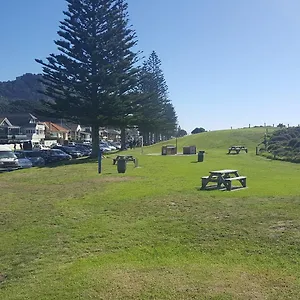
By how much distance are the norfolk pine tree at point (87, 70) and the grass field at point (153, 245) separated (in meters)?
22.7

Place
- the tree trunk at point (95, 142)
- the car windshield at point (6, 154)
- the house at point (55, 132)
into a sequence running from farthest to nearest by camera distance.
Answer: the house at point (55, 132), the tree trunk at point (95, 142), the car windshield at point (6, 154)

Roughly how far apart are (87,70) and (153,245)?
1162 inches

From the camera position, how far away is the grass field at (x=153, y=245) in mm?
5844

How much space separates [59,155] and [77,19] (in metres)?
11.9

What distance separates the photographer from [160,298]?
547 centimetres

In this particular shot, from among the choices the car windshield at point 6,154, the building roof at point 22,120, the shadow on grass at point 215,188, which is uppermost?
the building roof at point 22,120

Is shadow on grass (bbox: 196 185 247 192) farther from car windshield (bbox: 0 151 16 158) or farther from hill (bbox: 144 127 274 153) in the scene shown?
hill (bbox: 144 127 274 153)

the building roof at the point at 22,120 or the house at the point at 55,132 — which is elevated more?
the building roof at the point at 22,120

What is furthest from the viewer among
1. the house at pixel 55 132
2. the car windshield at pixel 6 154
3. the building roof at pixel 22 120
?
the house at pixel 55 132

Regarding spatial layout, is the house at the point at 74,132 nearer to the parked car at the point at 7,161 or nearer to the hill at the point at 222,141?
the hill at the point at 222,141

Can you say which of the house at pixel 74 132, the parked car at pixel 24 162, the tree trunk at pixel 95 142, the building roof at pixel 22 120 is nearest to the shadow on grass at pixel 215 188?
Answer: the parked car at pixel 24 162

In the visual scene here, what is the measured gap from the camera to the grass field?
5.84m

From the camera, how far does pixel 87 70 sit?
116 feet

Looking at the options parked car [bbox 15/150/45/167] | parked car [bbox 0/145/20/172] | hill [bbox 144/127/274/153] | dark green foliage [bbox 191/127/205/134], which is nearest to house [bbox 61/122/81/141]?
dark green foliage [bbox 191/127/205/134]
